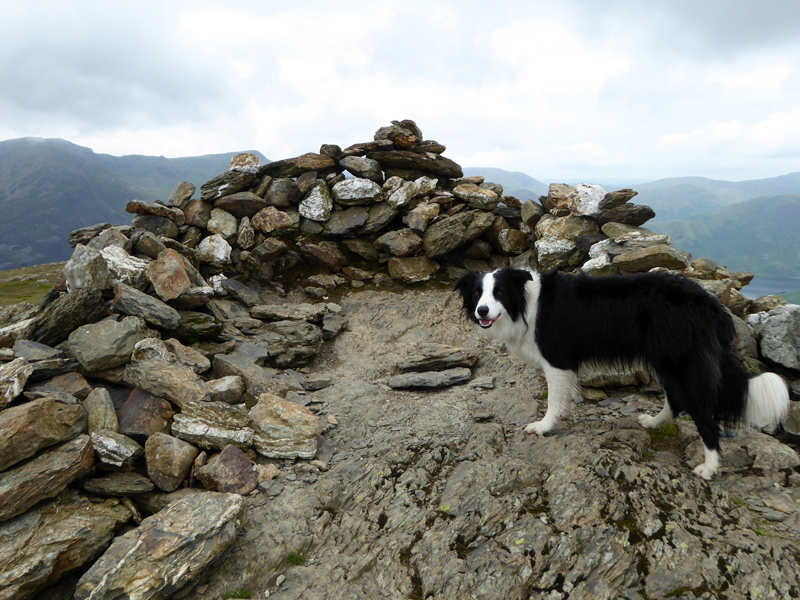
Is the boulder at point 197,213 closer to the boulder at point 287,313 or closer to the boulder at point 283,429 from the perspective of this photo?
the boulder at point 287,313

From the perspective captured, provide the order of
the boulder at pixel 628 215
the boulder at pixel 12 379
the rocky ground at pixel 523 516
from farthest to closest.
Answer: the boulder at pixel 628 215, the boulder at pixel 12 379, the rocky ground at pixel 523 516

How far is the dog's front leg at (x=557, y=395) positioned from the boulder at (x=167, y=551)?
410 centimetres

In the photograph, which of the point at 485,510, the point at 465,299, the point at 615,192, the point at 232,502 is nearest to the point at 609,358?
the point at 465,299

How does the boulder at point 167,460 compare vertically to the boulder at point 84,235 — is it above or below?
below

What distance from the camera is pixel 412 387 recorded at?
7.67 m

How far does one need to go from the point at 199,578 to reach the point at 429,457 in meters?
2.88

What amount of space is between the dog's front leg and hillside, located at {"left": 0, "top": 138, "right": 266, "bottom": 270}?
113539 mm

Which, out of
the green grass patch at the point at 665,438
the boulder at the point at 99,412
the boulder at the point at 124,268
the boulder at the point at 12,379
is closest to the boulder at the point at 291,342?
the boulder at the point at 124,268

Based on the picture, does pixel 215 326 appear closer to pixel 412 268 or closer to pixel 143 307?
pixel 143 307

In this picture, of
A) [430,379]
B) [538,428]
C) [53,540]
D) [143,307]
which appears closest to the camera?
[53,540]

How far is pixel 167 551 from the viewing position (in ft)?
11.9

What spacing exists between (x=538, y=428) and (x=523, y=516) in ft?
5.28

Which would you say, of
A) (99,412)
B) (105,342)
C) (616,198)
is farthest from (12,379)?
(616,198)

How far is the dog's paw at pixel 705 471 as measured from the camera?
175 inches
